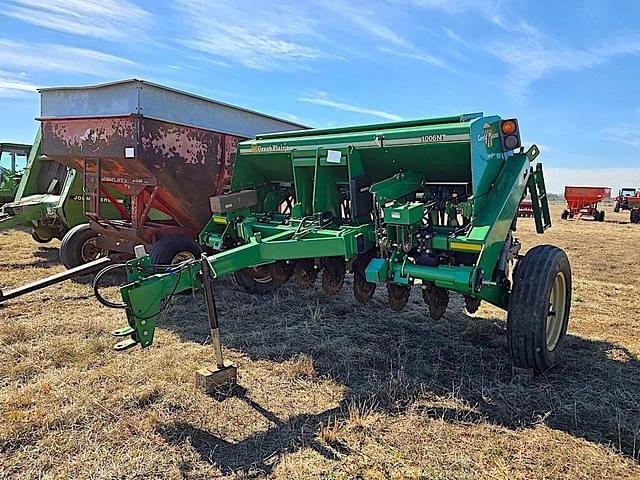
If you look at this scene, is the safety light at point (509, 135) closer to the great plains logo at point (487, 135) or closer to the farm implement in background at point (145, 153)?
the great plains logo at point (487, 135)

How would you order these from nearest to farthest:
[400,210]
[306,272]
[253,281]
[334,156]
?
1. [400,210]
2. [334,156]
3. [306,272]
4. [253,281]

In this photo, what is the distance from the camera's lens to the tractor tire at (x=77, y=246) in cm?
698

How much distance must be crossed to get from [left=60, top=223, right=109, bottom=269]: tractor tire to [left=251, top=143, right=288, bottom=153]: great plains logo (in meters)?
2.98

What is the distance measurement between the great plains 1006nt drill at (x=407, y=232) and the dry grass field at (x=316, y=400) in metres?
0.34

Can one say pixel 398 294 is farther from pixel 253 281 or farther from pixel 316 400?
pixel 253 281

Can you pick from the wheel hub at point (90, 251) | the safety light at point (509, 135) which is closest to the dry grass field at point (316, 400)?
the safety light at point (509, 135)

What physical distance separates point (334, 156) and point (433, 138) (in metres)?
0.86

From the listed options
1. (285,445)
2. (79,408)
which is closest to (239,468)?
(285,445)

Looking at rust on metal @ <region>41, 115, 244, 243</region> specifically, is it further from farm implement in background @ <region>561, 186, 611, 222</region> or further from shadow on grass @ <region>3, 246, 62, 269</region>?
farm implement in background @ <region>561, 186, 611, 222</region>

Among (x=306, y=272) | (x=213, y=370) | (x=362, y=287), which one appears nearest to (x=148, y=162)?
(x=306, y=272)

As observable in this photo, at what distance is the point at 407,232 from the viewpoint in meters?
3.80

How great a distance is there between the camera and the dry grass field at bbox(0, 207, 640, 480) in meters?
2.67

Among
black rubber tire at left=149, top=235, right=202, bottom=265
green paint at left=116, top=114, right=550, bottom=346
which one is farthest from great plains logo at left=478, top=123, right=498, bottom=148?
black rubber tire at left=149, top=235, right=202, bottom=265

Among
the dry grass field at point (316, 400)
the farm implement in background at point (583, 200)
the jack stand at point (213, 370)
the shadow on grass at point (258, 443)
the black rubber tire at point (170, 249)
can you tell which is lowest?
the shadow on grass at point (258, 443)
